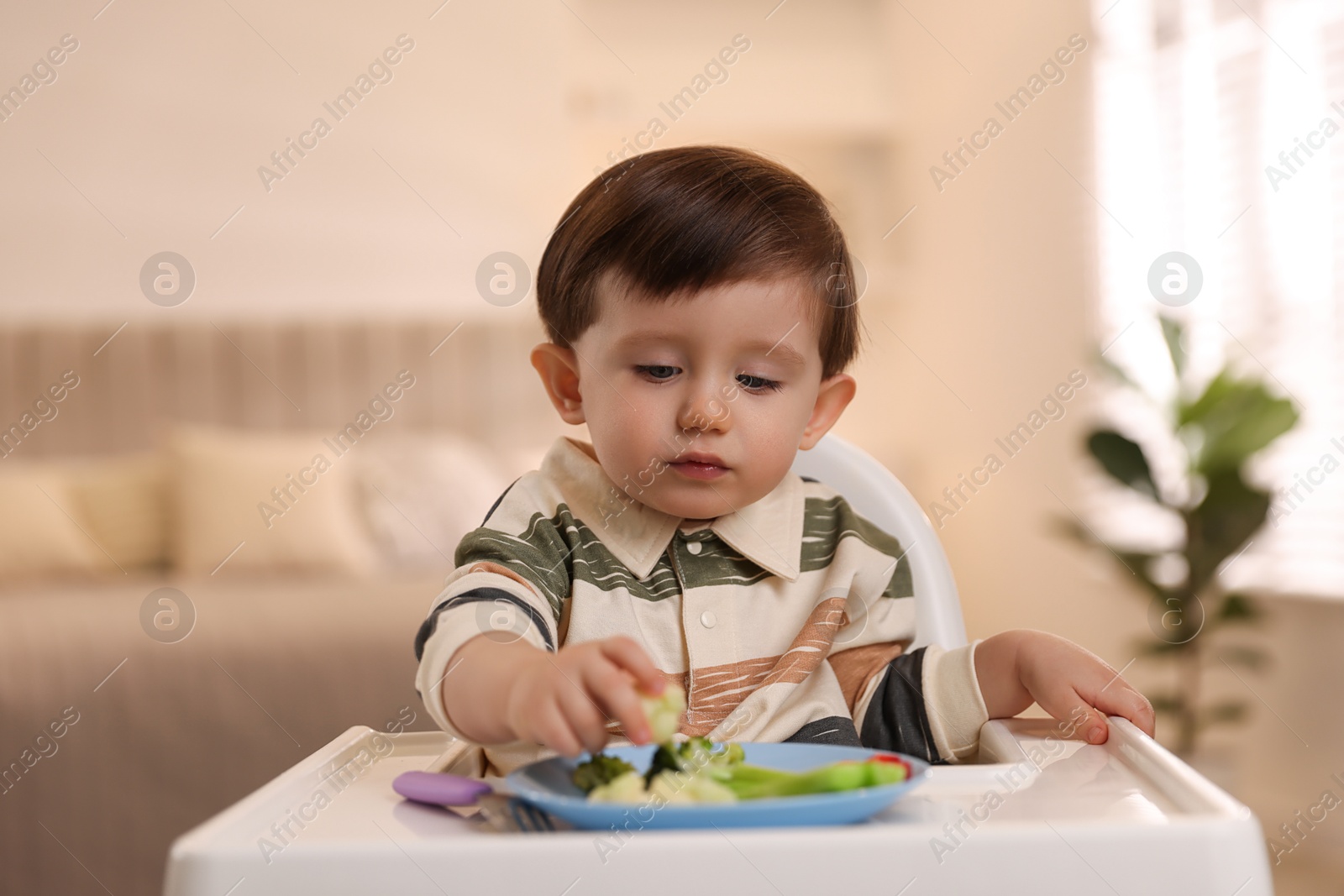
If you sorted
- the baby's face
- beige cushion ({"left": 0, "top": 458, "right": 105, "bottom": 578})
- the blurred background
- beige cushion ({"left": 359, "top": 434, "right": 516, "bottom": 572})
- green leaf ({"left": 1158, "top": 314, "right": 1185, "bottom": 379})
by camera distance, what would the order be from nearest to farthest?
the baby's face → the blurred background → green leaf ({"left": 1158, "top": 314, "right": 1185, "bottom": 379}) → beige cushion ({"left": 0, "top": 458, "right": 105, "bottom": 578}) → beige cushion ({"left": 359, "top": 434, "right": 516, "bottom": 572})

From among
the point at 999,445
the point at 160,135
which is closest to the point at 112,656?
the point at 160,135

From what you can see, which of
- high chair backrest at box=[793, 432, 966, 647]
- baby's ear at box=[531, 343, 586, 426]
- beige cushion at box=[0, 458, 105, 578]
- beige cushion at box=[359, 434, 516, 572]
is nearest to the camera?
baby's ear at box=[531, 343, 586, 426]

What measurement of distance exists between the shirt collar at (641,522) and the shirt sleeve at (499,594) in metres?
0.04

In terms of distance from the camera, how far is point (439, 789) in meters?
0.51

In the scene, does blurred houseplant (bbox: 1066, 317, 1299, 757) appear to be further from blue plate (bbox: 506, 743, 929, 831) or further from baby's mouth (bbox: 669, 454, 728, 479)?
blue plate (bbox: 506, 743, 929, 831)

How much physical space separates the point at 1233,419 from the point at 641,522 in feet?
6.63

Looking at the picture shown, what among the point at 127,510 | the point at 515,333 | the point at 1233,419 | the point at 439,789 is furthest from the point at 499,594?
the point at 515,333

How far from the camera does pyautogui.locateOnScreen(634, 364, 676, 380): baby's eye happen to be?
696mm

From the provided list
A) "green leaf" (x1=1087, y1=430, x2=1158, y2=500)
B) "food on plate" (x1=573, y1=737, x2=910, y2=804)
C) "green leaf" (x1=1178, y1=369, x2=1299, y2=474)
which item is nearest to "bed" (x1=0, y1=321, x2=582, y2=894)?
"green leaf" (x1=1087, y1=430, x2=1158, y2=500)

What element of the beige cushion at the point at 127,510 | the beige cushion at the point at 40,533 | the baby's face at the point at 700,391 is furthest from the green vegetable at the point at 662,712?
the beige cushion at the point at 127,510

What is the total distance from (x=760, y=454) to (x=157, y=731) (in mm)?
1570

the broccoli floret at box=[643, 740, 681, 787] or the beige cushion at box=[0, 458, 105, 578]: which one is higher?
the beige cushion at box=[0, 458, 105, 578]

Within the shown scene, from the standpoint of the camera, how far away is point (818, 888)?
16.2 inches

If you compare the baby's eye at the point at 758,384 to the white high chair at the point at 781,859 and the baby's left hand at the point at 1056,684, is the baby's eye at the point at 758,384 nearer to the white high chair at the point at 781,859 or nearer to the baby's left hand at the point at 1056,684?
the baby's left hand at the point at 1056,684
